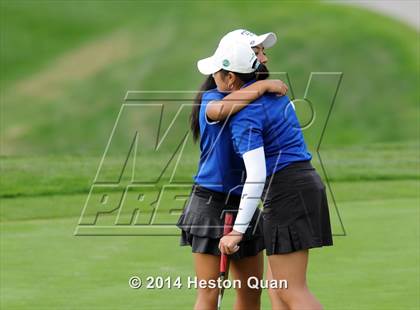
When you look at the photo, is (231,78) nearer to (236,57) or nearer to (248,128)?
(236,57)

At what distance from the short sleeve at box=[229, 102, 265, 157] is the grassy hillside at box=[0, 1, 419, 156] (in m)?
11.3

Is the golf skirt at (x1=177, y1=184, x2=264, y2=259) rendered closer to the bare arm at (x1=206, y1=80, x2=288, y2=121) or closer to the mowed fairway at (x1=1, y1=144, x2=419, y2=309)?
the bare arm at (x1=206, y1=80, x2=288, y2=121)

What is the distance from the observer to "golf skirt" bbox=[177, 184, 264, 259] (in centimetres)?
548

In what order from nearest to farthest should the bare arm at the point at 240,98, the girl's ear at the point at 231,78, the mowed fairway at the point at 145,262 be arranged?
1. the bare arm at the point at 240,98
2. the girl's ear at the point at 231,78
3. the mowed fairway at the point at 145,262

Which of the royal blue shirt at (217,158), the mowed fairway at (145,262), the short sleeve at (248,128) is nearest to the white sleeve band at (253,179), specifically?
the short sleeve at (248,128)

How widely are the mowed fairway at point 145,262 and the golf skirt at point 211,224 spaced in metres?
1.07

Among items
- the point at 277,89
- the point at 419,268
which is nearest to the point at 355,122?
the point at 419,268

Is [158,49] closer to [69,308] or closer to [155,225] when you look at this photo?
[155,225]

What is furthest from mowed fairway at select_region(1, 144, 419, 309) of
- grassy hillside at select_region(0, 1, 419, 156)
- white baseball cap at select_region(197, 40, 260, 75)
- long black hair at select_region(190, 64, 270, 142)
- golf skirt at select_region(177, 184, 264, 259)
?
grassy hillside at select_region(0, 1, 419, 156)

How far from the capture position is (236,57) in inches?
205

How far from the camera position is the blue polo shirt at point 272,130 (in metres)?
5.07

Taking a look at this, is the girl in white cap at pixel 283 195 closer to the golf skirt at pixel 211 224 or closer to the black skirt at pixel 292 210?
the black skirt at pixel 292 210

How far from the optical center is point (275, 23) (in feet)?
73.9

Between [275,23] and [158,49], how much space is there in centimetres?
231
